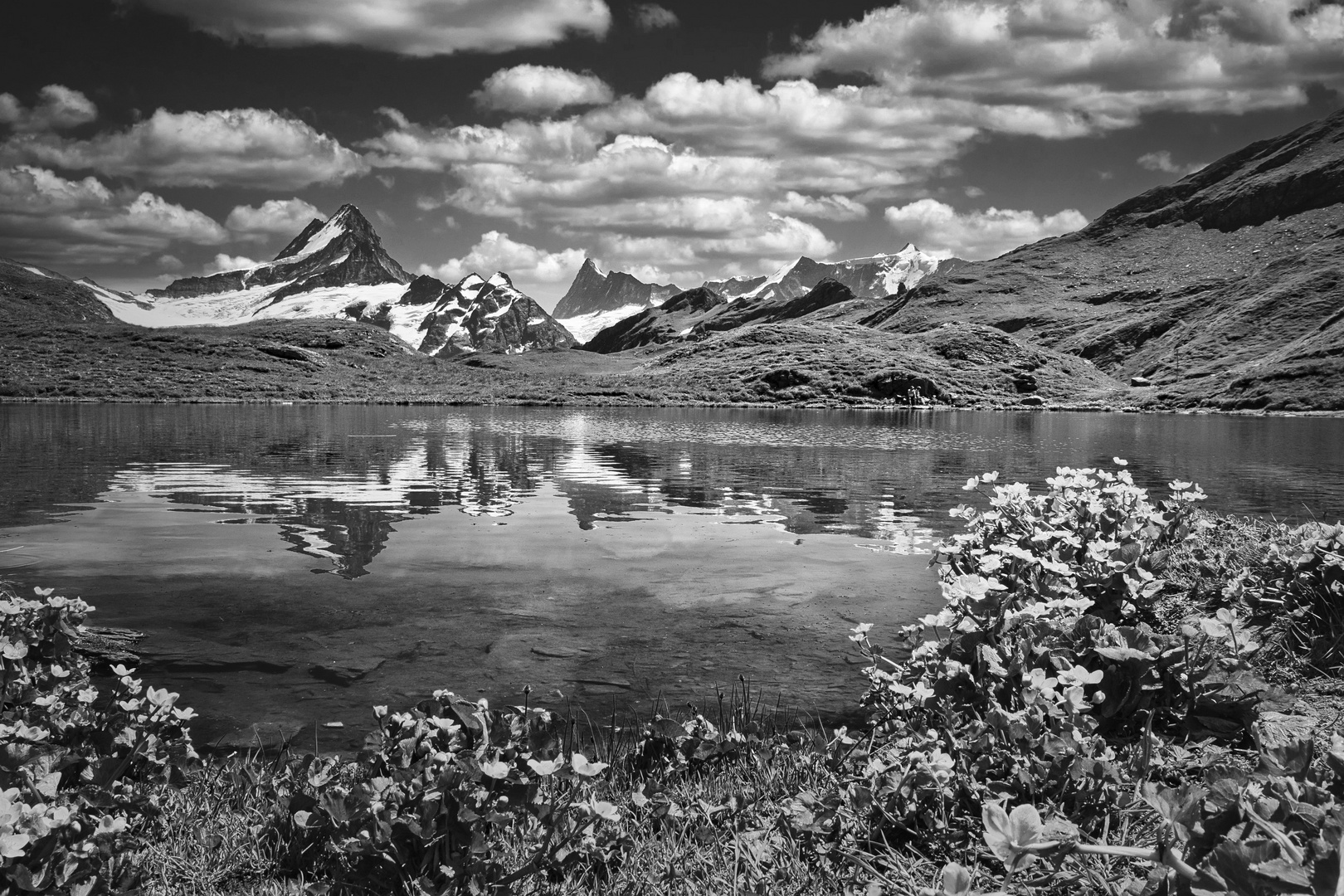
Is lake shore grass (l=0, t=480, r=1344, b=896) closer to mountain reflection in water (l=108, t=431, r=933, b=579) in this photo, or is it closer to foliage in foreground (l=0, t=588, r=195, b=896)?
foliage in foreground (l=0, t=588, r=195, b=896)

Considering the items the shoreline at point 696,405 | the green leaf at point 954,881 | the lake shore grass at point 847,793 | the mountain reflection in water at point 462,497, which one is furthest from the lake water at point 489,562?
the shoreline at point 696,405

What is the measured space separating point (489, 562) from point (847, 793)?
13.1m

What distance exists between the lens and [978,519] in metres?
12.6

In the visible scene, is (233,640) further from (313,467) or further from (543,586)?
(313,467)

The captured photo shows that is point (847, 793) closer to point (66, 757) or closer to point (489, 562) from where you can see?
point (66, 757)

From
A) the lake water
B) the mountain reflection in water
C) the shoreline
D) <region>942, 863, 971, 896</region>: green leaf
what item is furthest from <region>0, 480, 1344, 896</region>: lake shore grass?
the shoreline

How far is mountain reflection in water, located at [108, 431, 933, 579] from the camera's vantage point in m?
21.3

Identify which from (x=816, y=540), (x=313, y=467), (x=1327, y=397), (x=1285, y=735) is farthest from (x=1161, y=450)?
(x=1327, y=397)

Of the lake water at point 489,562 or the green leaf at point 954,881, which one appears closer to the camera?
the green leaf at point 954,881

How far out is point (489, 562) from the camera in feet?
58.3

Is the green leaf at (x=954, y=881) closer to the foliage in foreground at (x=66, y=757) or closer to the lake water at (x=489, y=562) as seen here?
the foliage in foreground at (x=66, y=757)

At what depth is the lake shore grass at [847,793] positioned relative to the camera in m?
4.23

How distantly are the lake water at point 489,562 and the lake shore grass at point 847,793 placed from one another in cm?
314

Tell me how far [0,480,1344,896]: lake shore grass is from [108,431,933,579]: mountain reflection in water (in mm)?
10694
